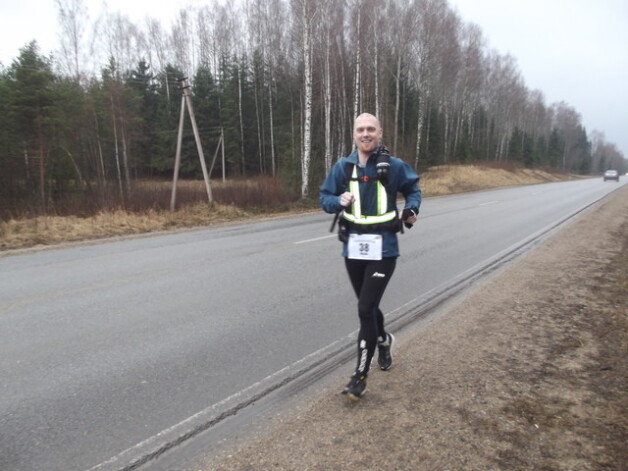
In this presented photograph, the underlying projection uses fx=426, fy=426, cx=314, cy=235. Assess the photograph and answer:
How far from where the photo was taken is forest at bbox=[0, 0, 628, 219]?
2016 centimetres

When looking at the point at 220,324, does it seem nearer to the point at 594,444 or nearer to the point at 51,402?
the point at 51,402

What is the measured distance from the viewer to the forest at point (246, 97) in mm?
20156

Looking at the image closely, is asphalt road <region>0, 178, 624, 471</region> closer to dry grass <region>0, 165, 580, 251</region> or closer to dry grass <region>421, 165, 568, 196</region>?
dry grass <region>0, 165, 580, 251</region>

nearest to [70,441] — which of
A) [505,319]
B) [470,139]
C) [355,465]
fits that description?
[355,465]

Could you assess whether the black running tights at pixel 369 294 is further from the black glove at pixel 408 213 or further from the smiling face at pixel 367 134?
the smiling face at pixel 367 134

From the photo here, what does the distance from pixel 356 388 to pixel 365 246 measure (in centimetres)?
106

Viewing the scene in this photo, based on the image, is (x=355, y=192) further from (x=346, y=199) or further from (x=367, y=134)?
(x=367, y=134)

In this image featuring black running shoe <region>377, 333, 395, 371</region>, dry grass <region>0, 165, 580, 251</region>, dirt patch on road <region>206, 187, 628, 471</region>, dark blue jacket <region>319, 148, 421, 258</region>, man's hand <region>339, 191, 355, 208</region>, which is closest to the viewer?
dirt patch on road <region>206, 187, 628, 471</region>

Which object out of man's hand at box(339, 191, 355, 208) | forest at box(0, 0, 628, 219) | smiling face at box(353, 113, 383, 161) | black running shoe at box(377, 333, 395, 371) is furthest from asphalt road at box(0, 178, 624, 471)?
forest at box(0, 0, 628, 219)

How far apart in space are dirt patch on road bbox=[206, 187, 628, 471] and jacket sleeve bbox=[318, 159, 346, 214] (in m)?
1.43

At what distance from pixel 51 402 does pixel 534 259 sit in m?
7.75

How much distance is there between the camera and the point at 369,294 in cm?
320

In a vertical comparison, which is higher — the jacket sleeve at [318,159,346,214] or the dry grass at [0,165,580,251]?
the jacket sleeve at [318,159,346,214]

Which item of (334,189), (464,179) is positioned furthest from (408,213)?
(464,179)
